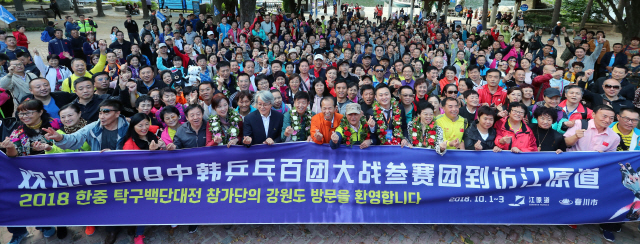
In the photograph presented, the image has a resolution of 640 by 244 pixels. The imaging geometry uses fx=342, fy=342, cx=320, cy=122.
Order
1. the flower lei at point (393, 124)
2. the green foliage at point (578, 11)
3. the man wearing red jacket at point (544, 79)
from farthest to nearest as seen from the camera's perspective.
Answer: the green foliage at point (578, 11) < the man wearing red jacket at point (544, 79) < the flower lei at point (393, 124)

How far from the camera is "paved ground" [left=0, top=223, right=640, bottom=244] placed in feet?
13.4

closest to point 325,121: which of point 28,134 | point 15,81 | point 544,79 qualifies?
point 28,134

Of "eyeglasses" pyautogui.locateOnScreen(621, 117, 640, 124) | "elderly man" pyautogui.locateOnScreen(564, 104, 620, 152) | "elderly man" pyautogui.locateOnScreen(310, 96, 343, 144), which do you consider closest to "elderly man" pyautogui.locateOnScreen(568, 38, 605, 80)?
"eyeglasses" pyautogui.locateOnScreen(621, 117, 640, 124)

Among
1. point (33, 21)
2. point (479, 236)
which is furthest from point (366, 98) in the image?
point (33, 21)

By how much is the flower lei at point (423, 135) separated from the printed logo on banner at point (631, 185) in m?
2.21

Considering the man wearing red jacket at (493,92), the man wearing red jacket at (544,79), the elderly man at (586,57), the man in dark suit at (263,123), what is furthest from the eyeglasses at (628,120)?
the elderly man at (586,57)

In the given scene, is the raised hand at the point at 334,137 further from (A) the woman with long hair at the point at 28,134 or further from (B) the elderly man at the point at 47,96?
(B) the elderly man at the point at 47,96

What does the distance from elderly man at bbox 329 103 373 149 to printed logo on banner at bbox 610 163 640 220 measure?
3.02 metres

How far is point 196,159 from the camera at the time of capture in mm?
3930

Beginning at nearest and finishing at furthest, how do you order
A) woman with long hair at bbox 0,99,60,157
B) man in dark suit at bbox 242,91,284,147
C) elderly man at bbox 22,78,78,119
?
woman with long hair at bbox 0,99,60,157, man in dark suit at bbox 242,91,284,147, elderly man at bbox 22,78,78,119

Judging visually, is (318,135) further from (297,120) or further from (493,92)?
(493,92)

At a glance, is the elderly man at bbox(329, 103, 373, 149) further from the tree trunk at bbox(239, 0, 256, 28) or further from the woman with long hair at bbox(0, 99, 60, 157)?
the tree trunk at bbox(239, 0, 256, 28)

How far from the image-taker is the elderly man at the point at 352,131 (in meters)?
3.94

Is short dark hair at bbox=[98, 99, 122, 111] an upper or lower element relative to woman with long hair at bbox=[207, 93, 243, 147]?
upper
